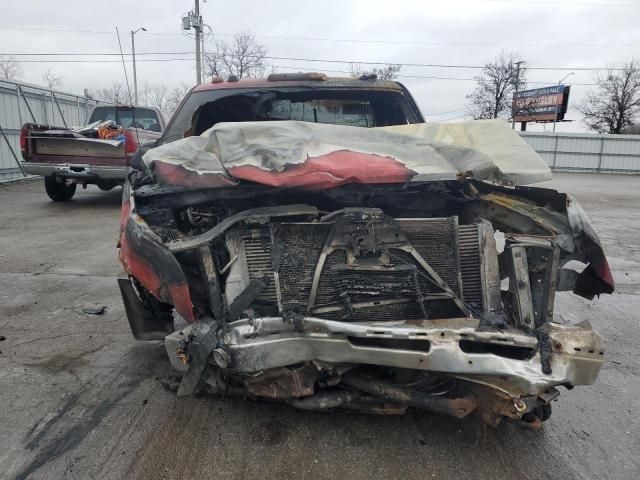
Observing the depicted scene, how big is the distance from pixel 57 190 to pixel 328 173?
9979 mm

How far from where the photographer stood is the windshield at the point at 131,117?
1072 cm

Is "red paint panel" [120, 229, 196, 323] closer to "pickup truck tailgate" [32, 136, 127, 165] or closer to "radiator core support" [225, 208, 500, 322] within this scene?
"radiator core support" [225, 208, 500, 322]

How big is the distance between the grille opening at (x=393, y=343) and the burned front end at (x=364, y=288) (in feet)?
0.03

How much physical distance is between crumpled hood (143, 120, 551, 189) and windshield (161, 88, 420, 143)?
1173 mm

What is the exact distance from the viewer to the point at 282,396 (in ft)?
7.79

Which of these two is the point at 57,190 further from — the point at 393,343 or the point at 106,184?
the point at 393,343

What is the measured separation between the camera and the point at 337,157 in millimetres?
2664

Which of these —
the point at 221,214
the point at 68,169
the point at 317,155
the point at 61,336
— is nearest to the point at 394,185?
the point at 317,155

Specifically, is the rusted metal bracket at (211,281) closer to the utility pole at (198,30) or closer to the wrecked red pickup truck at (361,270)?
the wrecked red pickup truck at (361,270)

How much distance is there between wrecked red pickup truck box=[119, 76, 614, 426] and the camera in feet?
7.11

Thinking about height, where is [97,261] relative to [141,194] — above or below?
below

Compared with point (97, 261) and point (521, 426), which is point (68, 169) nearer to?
point (97, 261)

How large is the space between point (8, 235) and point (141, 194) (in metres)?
5.83

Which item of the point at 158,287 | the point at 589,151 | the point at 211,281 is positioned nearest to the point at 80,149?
the point at 158,287
